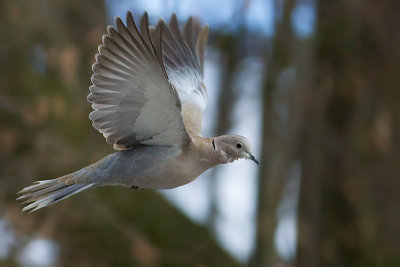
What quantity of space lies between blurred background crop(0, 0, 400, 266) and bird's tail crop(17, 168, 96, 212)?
267cm

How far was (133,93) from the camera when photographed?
4094 mm

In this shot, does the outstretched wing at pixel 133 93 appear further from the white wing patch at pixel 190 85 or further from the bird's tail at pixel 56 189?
the white wing patch at pixel 190 85

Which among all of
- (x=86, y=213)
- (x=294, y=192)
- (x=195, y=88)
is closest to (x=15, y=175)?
(x=86, y=213)

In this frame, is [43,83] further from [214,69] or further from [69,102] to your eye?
[214,69]

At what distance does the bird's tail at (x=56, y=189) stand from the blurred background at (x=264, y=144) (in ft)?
8.76

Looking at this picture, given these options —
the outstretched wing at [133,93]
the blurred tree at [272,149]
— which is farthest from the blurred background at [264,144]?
the outstretched wing at [133,93]

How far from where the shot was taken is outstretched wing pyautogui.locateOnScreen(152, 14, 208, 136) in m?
5.09

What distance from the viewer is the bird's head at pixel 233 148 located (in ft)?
13.7

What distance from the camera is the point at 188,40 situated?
5293mm

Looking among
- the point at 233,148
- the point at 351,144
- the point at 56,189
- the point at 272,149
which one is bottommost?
the point at 351,144

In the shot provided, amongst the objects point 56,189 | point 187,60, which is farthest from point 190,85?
point 56,189

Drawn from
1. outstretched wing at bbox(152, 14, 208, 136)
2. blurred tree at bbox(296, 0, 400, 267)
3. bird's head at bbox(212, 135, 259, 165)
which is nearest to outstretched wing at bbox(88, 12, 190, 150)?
bird's head at bbox(212, 135, 259, 165)

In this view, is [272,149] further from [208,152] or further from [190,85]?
[208,152]

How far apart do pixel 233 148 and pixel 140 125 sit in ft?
1.69
